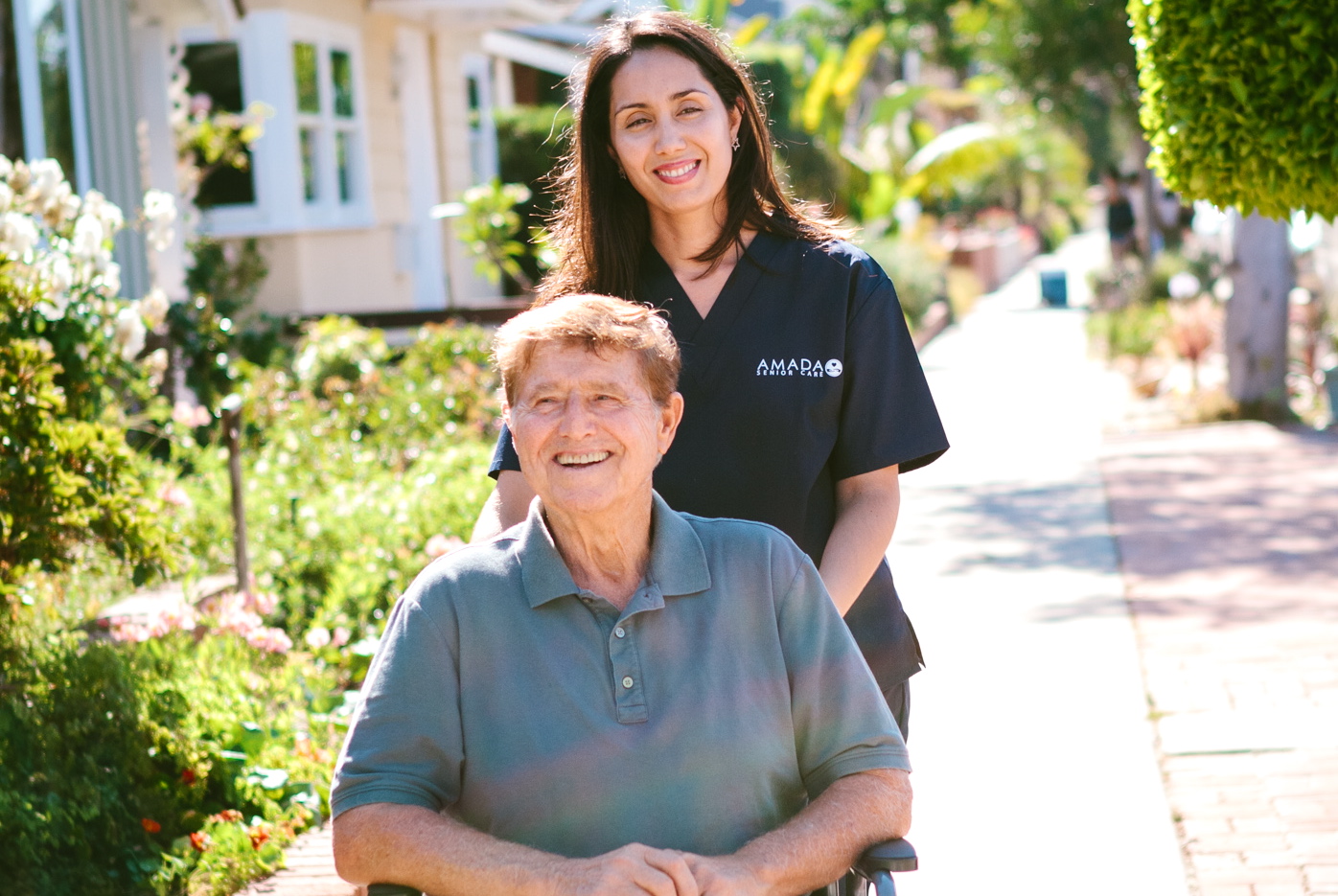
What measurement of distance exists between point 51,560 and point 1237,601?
4828 mm

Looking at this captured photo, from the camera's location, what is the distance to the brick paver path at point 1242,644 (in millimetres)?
4230

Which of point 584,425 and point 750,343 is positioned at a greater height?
point 750,343

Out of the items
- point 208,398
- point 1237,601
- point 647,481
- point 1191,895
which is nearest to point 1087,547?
point 1237,601

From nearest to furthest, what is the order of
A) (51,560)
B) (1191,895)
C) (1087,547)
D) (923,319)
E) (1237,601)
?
(1191,895) → (51,560) → (1237,601) → (1087,547) → (923,319)

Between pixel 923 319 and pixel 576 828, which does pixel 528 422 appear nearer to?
pixel 576 828

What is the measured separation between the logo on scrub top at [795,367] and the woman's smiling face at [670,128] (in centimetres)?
34

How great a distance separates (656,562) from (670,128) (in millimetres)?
819

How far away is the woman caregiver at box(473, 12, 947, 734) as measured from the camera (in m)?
2.78

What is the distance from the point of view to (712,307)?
2832 millimetres

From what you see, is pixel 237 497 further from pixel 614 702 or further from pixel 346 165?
pixel 346 165

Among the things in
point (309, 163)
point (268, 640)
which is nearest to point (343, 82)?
point (309, 163)

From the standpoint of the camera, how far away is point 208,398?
26.3ft

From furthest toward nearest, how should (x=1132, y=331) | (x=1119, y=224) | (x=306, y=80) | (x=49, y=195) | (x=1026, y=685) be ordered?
1. (x=1119, y=224)
2. (x=1132, y=331)
3. (x=306, y=80)
4. (x=1026, y=685)
5. (x=49, y=195)

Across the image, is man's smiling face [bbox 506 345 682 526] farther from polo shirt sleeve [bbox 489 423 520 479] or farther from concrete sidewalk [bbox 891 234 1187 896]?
concrete sidewalk [bbox 891 234 1187 896]
